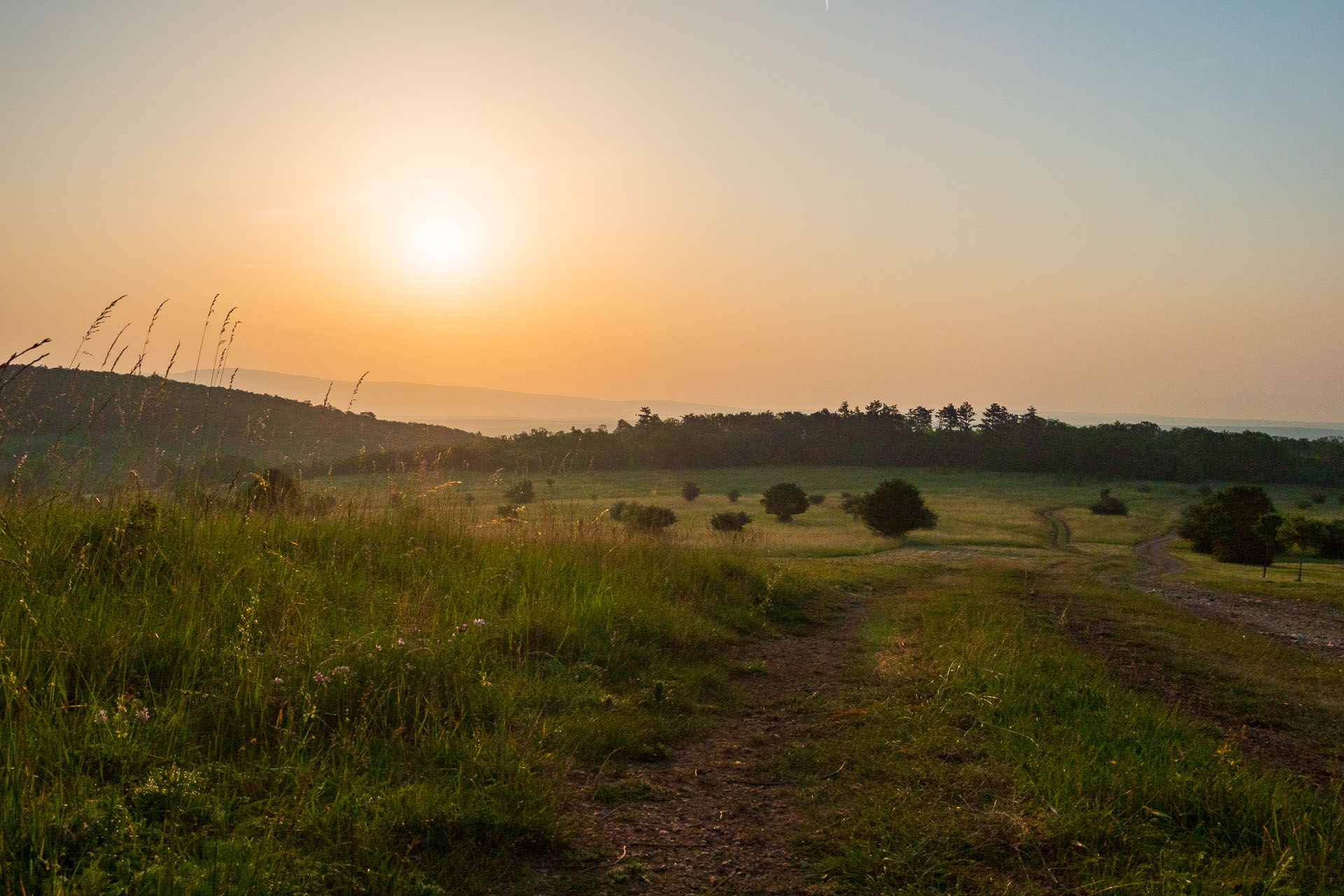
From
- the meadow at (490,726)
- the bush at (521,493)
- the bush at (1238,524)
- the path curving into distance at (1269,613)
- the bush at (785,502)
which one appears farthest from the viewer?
the bush at (785,502)

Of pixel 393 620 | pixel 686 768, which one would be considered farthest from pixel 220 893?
pixel 393 620

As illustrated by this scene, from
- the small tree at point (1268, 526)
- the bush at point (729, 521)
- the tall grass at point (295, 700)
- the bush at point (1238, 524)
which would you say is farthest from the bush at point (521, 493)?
the tall grass at point (295, 700)

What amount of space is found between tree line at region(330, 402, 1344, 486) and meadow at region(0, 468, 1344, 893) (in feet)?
217

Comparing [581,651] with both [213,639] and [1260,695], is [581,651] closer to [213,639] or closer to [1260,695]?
[213,639]

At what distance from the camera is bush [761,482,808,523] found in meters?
54.7

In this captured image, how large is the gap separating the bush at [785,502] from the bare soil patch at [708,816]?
48792mm

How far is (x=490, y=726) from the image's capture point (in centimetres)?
482

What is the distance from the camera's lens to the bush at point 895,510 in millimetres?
46250

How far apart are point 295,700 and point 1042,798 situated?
3.76m

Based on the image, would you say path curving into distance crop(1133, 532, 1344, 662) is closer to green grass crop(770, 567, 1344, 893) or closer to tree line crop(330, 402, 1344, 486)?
green grass crop(770, 567, 1344, 893)

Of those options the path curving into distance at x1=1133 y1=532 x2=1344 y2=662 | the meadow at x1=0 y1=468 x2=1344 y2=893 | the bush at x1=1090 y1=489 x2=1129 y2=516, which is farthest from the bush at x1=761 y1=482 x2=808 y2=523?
the meadow at x1=0 y1=468 x2=1344 y2=893

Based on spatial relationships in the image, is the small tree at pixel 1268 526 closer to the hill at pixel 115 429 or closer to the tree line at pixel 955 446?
the hill at pixel 115 429

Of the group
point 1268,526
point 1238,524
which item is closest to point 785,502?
point 1238,524

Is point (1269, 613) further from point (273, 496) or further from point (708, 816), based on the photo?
point (273, 496)
